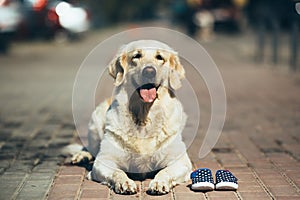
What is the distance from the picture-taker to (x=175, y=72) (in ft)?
18.0

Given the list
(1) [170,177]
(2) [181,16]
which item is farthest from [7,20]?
(1) [170,177]

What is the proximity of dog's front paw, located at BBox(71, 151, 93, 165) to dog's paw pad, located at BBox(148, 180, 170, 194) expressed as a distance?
1292mm

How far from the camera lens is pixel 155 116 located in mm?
5414

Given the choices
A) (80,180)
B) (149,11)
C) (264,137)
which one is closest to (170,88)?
(80,180)

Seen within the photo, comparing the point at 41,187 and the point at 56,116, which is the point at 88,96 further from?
the point at 41,187

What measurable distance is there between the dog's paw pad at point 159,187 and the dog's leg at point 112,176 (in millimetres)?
130

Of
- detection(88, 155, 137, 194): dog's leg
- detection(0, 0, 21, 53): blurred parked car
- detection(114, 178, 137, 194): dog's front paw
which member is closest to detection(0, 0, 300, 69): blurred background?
detection(0, 0, 21, 53): blurred parked car

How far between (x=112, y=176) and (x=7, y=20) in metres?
14.5

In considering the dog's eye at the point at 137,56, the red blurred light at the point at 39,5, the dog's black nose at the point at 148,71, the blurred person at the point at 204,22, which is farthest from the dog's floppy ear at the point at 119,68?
the blurred person at the point at 204,22

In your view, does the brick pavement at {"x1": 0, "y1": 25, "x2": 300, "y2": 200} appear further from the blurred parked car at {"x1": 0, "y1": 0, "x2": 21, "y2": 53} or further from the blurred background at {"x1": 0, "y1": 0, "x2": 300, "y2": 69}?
the blurred background at {"x1": 0, "y1": 0, "x2": 300, "y2": 69}

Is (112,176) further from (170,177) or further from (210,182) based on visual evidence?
(210,182)

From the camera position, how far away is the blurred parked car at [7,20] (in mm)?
18609

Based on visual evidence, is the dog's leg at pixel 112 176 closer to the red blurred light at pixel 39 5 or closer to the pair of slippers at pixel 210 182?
the pair of slippers at pixel 210 182

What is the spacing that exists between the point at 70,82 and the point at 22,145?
6071 mm
